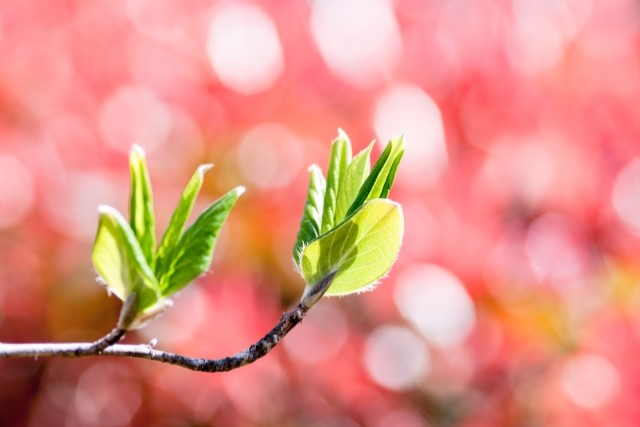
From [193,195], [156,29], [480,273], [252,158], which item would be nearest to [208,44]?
[156,29]

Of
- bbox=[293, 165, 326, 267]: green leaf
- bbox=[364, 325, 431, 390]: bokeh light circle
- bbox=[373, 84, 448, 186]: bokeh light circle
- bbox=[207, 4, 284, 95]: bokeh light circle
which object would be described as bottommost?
bbox=[364, 325, 431, 390]: bokeh light circle

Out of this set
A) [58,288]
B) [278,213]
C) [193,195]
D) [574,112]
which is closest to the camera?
[193,195]

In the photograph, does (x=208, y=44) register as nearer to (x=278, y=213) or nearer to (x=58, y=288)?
(x=278, y=213)

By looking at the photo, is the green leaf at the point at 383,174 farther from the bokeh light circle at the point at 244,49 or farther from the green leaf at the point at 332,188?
the bokeh light circle at the point at 244,49

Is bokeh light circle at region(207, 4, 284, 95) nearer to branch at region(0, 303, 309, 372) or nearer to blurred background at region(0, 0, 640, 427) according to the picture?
blurred background at region(0, 0, 640, 427)

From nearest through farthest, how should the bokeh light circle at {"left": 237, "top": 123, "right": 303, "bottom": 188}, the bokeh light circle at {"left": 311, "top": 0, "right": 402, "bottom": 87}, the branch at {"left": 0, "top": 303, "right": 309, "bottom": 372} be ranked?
the branch at {"left": 0, "top": 303, "right": 309, "bottom": 372}, the bokeh light circle at {"left": 237, "top": 123, "right": 303, "bottom": 188}, the bokeh light circle at {"left": 311, "top": 0, "right": 402, "bottom": 87}

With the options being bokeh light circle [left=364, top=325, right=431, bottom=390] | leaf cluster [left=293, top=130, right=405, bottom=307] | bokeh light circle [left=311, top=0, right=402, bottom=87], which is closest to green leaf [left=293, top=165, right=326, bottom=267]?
leaf cluster [left=293, top=130, right=405, bottom=307]

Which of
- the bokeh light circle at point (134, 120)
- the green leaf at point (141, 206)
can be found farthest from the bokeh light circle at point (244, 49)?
the green leaf at point (141, 206)
